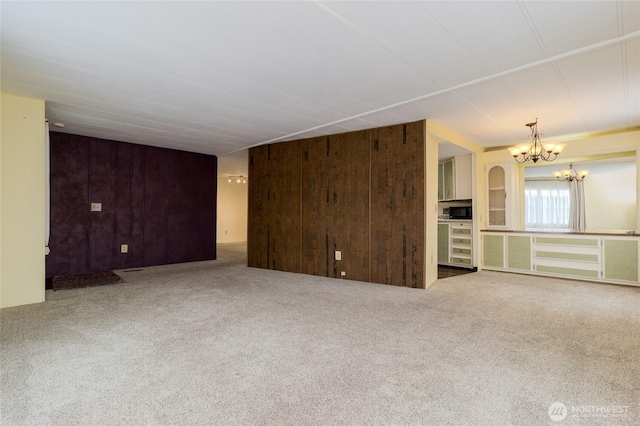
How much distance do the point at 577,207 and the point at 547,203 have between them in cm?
60

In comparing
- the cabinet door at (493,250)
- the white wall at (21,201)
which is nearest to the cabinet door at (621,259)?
the cabinet door at (493,250)

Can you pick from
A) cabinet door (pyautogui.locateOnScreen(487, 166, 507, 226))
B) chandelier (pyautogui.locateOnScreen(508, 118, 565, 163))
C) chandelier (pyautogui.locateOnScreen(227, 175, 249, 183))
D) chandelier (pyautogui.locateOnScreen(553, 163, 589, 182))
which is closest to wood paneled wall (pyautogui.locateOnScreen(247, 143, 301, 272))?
chandelier (pyautogui.locateOnScreen(508, 118, 565, 163))

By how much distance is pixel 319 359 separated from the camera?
2.20 metres

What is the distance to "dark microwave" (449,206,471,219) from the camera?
21.3 feet

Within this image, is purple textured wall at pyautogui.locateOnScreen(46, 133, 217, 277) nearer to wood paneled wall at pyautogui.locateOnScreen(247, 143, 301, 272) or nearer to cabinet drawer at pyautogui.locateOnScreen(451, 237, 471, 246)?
wood paneled wall at pyautogui.locateOnScreen(247, 143, 301, 272)

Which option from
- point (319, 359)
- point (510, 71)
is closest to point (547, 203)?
point (510, 71)

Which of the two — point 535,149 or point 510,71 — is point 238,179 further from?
point 510,71

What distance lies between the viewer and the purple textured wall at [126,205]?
527 centimetres

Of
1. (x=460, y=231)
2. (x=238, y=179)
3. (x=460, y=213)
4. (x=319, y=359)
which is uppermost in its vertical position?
(x=238, y=179)

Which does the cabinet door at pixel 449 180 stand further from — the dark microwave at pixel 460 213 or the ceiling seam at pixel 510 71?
the ceiling seam at pixel 510 71

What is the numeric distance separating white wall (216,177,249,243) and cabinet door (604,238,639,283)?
962 cm

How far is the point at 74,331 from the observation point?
2.73 m

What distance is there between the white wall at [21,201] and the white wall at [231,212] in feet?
22.6

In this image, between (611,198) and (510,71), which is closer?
(510,71)
